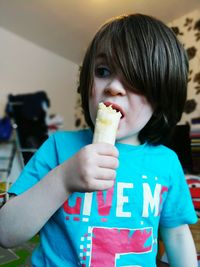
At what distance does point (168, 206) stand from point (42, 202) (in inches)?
10.1

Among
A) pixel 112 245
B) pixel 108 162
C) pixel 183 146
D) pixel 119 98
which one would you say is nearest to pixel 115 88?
pixel 119 98

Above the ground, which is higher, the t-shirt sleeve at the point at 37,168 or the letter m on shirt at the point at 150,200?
the t-shirt sleeve at the point at 37,168

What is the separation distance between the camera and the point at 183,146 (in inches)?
55.6

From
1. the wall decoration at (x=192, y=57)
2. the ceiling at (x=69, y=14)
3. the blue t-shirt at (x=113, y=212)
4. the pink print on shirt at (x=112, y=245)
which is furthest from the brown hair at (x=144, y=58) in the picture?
the wall decoration at (x=192, y=57)

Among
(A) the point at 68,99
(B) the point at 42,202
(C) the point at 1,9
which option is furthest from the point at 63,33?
(B) the point at 42,202

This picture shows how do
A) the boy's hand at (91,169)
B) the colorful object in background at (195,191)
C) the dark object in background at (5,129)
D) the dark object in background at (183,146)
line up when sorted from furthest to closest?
the dark object in background at (5,129) → the dark object in background at (183,146) → the colorful object in background at (195,191) → the boy's hand at (91,169)

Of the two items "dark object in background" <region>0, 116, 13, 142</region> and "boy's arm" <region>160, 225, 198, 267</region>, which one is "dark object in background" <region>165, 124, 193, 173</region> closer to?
"boy's arm" <region>160, 225, 198, 267</region>

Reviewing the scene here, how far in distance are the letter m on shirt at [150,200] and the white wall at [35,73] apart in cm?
218

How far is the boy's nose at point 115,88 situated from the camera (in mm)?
360

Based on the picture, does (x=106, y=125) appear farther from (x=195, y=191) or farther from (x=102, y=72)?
(x=195, y=191)

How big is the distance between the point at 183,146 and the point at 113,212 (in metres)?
1.15

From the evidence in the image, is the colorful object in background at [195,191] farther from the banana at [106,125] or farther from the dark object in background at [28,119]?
the dark object in background at [28,119]

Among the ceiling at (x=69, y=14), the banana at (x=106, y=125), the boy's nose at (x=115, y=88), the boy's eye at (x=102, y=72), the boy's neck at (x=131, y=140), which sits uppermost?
the ceiling at (x=69, y=14)

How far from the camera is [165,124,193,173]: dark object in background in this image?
140cm
